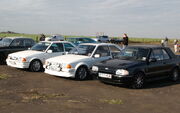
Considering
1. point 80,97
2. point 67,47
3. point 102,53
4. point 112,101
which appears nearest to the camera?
point 112,101

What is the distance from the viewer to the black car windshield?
8.91 meters

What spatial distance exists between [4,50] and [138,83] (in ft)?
27.0

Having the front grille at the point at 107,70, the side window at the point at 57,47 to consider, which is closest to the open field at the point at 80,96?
the front grille at the point at 107,70

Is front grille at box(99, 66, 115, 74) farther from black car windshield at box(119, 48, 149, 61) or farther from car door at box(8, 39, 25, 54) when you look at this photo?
car door at box(8, 39, 25, 54)

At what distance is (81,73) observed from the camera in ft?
32.0

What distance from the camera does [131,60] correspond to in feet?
28.9

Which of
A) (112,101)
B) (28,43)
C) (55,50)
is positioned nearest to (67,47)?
(55,50)

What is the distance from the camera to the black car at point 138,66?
816 centimetres

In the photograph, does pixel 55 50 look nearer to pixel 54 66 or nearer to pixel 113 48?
pixel 54 66

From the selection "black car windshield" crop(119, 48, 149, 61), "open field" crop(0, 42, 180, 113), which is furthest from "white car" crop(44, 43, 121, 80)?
"black car windshield" crop(119, 48, 149, 61)

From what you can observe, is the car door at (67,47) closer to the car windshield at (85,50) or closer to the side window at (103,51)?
the car windshield at (85,50)

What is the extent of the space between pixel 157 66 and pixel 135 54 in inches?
37.0

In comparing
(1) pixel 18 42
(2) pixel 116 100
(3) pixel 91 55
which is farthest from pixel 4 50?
(2) pixel 116 100

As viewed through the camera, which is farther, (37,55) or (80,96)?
(37,55)
